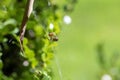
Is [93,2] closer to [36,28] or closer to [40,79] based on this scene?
[36,28]

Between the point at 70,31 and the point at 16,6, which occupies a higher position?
the point at 16,6

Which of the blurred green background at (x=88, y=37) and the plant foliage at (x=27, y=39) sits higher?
the plant foliage at (x=27, y=39)

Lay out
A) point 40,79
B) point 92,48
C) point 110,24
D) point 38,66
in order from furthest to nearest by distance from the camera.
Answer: point 110,24, point 92,48, point 38,66, point 40,79

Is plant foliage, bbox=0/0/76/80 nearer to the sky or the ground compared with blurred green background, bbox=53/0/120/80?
nearer to the sky

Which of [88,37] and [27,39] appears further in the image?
[88,37]

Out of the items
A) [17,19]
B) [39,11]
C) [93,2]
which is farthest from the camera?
[93,2]

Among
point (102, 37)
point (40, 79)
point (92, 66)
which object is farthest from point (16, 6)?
point (102, 37)

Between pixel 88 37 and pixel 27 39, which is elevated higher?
pixel 27 39

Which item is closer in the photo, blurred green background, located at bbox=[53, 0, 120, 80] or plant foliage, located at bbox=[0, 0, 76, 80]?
plant foliage, located at bbox=[0, 0, 76, 80]
